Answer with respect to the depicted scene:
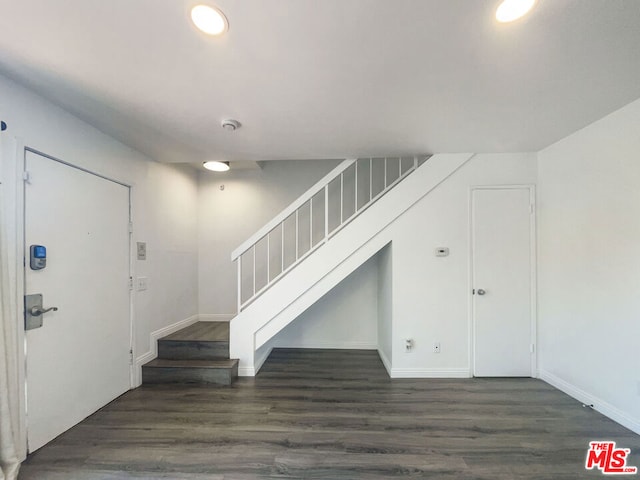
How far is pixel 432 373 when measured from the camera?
2.97 metres

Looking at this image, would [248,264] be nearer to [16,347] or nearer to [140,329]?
[140,329]

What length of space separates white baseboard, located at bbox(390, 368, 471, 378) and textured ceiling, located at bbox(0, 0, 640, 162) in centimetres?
251

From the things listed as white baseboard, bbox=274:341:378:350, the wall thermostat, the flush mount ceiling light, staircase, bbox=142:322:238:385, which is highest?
the flush mount ceiling light

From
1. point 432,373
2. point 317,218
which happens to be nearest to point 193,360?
point 317,218

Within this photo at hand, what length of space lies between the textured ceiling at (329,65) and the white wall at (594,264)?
31cm

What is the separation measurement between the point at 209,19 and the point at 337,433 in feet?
8.99

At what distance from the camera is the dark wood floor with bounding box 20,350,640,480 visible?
1.71 meters

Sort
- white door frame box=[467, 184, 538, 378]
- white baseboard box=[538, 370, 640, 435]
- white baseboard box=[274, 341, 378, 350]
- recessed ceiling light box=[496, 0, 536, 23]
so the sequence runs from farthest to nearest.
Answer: white baseboard box=[274, 341, 378, 350]
white door frame box=[467, 184, 538, 378]
white baseboard box=[538, 370, 640, 435]
recessed ceiling light box=[496, 0, 536, 23]

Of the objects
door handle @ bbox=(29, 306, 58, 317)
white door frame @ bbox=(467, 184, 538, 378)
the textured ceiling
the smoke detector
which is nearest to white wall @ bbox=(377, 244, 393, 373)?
white door frame @ bbox=(467, 184, 538, 378)

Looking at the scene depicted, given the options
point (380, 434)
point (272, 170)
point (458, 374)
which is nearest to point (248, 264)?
point (272, 170)

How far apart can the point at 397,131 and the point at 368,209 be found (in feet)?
2.99

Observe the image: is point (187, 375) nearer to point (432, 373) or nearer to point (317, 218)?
point (317, 218)

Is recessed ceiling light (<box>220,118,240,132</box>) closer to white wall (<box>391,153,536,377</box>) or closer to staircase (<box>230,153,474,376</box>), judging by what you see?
staircase (<box>230,153,474,376</box>)

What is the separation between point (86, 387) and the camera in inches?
88.2
